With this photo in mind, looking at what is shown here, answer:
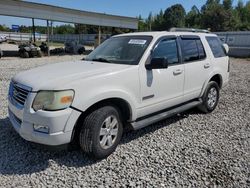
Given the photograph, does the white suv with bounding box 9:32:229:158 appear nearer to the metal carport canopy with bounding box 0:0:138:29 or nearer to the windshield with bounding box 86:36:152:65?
the windshield with bounding box 86:36:152:65

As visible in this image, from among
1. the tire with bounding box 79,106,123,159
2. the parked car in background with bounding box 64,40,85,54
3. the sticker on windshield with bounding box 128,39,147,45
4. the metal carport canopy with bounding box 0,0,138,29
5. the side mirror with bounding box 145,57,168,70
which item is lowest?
the tire with bounding box 79,106,123,159

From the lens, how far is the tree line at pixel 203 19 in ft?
209

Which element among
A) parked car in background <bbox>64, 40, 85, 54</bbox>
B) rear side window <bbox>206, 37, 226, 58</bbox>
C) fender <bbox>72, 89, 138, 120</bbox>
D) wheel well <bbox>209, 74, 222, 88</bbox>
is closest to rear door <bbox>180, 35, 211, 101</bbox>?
rear side window <bbox>206, 37, 226, 58</bbox>

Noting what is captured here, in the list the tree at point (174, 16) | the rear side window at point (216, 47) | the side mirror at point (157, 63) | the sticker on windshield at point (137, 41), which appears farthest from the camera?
the tree at point (174, 16)

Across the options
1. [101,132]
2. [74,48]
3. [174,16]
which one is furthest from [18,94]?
[174,16]

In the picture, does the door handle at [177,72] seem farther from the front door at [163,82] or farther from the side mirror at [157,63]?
the side mirror at [157,63]

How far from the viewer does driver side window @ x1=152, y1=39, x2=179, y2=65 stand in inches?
169

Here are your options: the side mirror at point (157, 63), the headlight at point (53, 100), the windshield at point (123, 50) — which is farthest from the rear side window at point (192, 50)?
the headlight at point (53, 100)

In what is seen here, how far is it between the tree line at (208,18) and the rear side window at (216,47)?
59.5 m

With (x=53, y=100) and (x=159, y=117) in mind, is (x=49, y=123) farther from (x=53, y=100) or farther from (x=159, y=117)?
(x=159, y=117)

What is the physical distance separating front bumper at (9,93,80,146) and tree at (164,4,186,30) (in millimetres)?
86070

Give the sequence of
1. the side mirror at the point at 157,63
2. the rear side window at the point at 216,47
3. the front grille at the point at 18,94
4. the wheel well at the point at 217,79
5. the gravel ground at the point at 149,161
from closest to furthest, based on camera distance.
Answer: the gravel ground at the point at 149,161
the front grille at the point at 18,94
the side mirror at the point at 157,63
the rear side window at the point at 216,47
the wheel well at the point at 217,79

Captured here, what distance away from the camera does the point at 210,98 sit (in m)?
5.89

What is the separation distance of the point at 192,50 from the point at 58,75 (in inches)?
118
